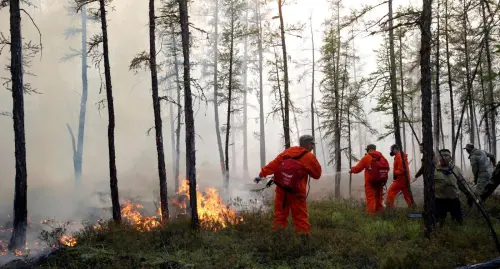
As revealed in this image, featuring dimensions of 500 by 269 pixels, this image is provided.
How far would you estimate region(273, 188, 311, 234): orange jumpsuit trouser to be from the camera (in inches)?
302

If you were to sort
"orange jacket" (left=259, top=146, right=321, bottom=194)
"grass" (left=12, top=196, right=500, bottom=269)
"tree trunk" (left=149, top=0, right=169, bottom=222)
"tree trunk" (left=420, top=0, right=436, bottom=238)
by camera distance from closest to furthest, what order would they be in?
"grass" (left=12, top=196, right=500, bottom=269) < "tree trunk" (left=420, top=0, right=436, bottom=238) < "orange jacket" (left=259, top=146, right=321, bottom=194) < "tree trunk" (left=149, top=0, right=169, bottom=222)

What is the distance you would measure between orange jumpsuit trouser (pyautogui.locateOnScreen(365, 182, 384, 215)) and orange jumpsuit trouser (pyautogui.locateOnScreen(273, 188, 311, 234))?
3.69 m

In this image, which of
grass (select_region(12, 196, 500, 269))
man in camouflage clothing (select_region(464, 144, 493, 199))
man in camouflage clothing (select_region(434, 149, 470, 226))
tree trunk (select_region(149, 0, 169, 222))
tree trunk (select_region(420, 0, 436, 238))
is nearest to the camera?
grass (select_region(12, 196, 500, 269))

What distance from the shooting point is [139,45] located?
138ft

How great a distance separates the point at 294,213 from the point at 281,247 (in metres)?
1.24

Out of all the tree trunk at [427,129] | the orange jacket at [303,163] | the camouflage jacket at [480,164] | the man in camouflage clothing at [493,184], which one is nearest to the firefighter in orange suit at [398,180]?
the camouflage jacket at [480,164]

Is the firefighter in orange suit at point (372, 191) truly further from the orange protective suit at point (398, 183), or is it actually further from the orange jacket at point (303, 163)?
the orange jacket at point (303, 163)

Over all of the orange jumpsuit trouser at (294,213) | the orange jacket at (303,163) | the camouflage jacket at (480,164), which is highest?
the orange jacket at (303,163)

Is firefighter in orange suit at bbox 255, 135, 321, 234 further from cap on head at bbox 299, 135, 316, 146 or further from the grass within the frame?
the grass

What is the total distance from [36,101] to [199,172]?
18.0 m

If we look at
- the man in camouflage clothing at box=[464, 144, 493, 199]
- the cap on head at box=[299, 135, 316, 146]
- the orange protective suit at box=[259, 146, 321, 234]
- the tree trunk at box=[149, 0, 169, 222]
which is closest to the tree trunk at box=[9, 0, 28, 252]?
the tree trunk at box=[149, 0, 169, 222]

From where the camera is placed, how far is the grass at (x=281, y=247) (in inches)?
230

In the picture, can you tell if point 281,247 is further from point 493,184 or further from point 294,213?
point 493,184

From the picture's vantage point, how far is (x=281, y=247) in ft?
21.9
